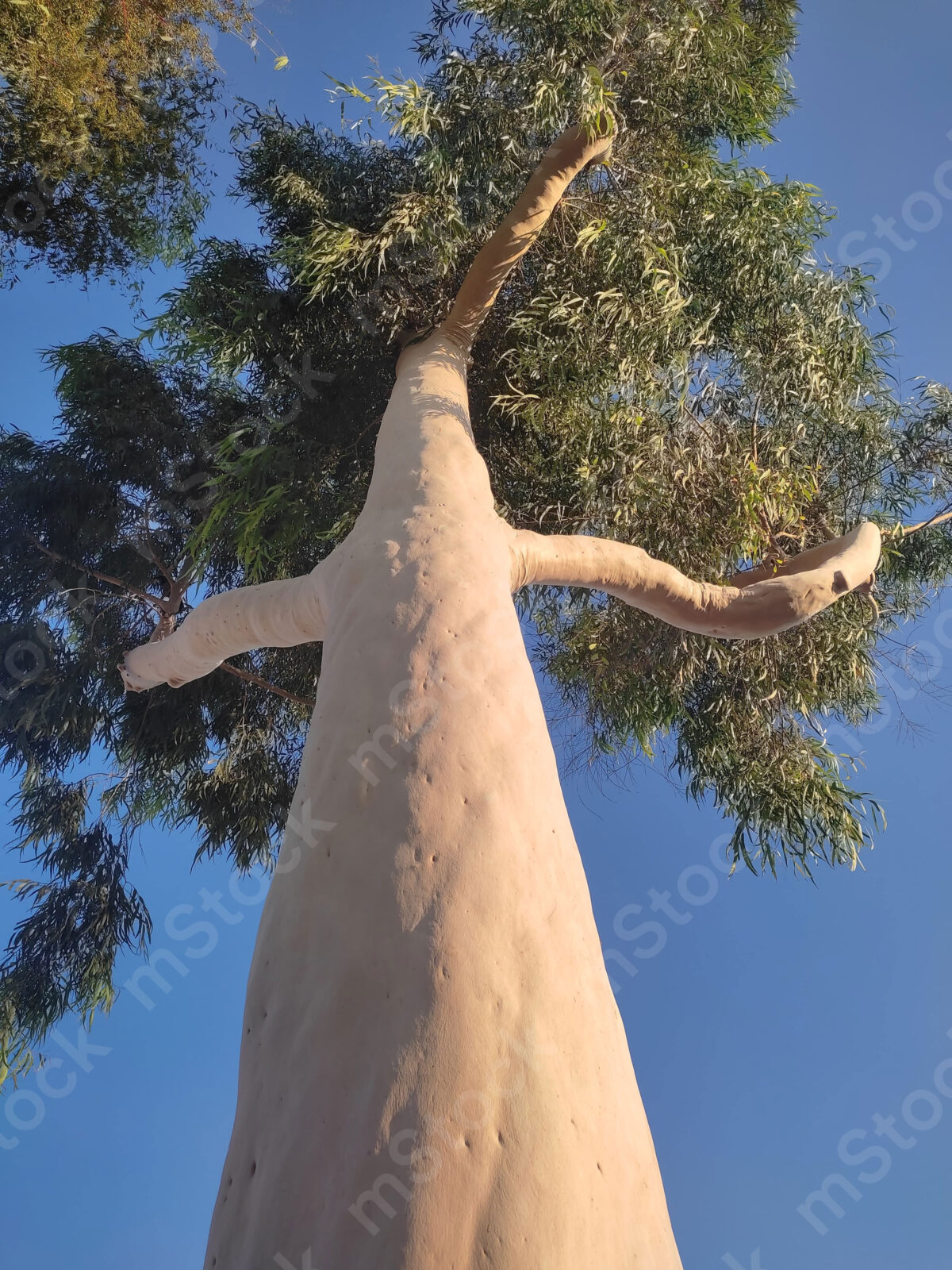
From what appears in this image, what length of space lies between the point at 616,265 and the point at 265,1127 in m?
4.13

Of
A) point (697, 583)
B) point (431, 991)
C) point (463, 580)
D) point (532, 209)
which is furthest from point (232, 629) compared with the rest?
point (532, 209)

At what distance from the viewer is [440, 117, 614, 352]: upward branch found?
389 cm

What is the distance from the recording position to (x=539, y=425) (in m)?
4.64

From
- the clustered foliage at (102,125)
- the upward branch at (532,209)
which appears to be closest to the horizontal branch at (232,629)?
the upward branch at (532,209)

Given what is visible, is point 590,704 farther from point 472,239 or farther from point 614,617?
point 472,239

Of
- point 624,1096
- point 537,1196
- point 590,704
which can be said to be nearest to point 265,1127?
→ point 537,1196

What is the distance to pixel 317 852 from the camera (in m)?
1.76

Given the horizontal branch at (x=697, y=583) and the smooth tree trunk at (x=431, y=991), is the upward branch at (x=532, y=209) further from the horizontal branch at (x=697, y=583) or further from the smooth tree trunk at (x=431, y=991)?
the smooth tree trunk at (x=431, y=991)

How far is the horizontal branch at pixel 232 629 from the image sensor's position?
9.14 feet

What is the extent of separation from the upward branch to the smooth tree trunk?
6.83ft

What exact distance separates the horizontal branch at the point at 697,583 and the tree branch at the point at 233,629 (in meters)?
0.68

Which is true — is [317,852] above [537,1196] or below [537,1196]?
above

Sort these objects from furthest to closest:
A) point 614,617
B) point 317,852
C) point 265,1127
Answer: point 614,617
point 317,852
point 265,1127

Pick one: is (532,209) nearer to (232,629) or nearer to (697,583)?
(697,583)
